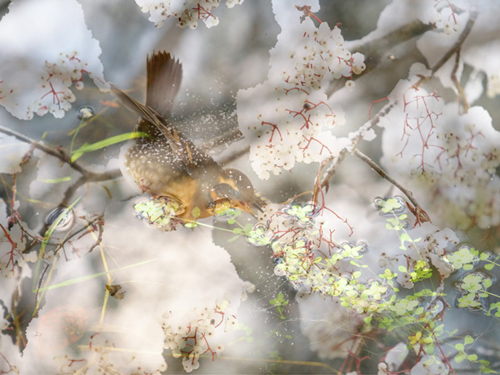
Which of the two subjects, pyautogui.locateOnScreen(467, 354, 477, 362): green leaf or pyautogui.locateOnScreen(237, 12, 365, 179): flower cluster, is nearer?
pyautogui.locateOnScreen(237, 12, 365, 179): flower cluster

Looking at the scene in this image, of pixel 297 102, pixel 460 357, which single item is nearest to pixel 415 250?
pixel 460 357

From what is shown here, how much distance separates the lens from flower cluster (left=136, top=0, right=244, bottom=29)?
111cm

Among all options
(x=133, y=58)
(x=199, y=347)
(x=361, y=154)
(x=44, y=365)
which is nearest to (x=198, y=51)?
(x=133, y=58)

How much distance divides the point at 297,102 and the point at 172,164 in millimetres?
377

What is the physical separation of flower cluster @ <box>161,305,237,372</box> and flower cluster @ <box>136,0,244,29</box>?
79 centimetres

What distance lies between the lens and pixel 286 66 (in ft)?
3.68

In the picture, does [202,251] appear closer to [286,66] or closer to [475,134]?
[286,66]

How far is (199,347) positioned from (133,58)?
83 centimetres

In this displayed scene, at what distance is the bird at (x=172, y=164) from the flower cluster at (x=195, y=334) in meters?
0.29

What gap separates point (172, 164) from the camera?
115cm

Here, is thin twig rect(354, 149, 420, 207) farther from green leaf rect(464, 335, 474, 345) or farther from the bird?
green leaf rect(464, 335, 474, 345)

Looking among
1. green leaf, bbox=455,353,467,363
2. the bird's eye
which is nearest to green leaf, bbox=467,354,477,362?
green leaf, bbox=455,353,467,363

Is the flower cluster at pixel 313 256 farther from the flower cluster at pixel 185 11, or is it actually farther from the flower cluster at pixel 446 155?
the flower cluster at pixel 185 11

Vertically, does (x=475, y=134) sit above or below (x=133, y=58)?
below
